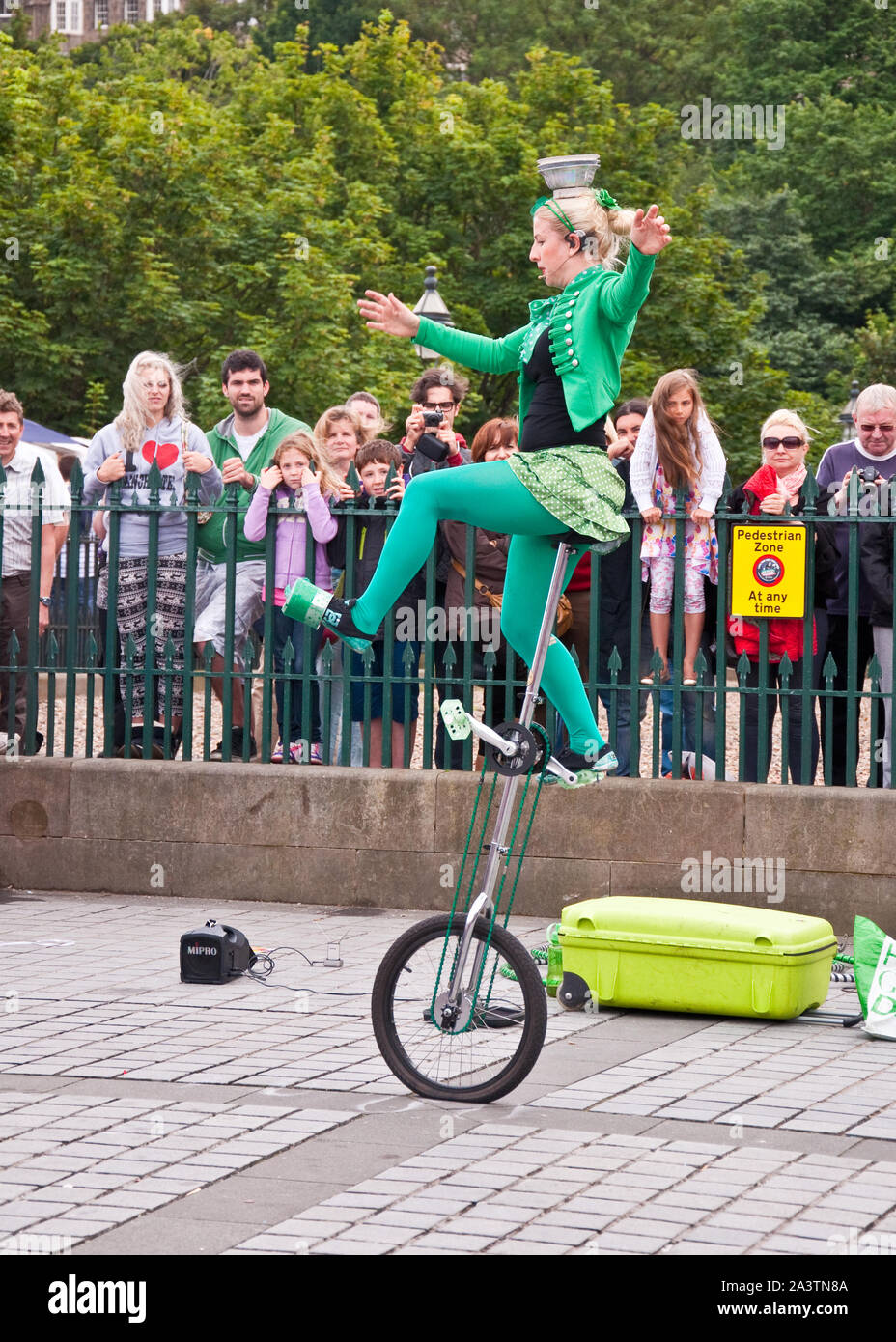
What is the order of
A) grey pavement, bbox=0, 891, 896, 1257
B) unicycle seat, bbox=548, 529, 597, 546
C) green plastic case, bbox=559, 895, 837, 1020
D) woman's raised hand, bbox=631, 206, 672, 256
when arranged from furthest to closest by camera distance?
green plastic case, bbox=559, 895, 837, 1020, unicycle seat, bbox=548, 529, 597, 546, woman's raised hand, bbox=631, 206, 672, 256, grey pavement, bbox=0, 891, 896, 1257

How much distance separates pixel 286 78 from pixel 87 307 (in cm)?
1091

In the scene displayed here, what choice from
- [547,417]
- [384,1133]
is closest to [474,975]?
[384,1133]

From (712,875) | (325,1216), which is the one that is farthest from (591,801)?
(325,1216)

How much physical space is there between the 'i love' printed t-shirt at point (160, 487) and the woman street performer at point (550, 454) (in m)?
3.97

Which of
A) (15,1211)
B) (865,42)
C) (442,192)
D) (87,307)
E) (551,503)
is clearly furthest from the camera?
(865,42)

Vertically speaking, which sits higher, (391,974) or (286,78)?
(286,78)

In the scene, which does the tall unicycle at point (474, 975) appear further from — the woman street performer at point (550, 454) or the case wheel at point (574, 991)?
the case wheel at point (574, 991)

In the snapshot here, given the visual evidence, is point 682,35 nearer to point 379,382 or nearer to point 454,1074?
point 379,382

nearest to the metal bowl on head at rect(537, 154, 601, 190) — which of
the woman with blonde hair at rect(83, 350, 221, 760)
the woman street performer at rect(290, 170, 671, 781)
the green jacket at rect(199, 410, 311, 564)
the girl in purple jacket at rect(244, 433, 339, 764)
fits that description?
the woman street performer at rect(290, 170, 671, 781)

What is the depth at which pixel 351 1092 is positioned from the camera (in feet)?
20.0

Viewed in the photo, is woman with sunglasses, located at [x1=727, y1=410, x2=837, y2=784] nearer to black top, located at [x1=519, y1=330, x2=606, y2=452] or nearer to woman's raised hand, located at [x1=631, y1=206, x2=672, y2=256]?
black top, located at [x1=519, y1=330, x2=606, y2=452]

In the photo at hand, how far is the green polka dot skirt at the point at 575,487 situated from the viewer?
5.78 metres

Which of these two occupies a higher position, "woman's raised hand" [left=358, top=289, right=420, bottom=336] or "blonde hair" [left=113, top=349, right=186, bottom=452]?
"blonde hair" [left=113, top=349, right=186, bottom=452]

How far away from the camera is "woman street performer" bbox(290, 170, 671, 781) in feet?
19.0
